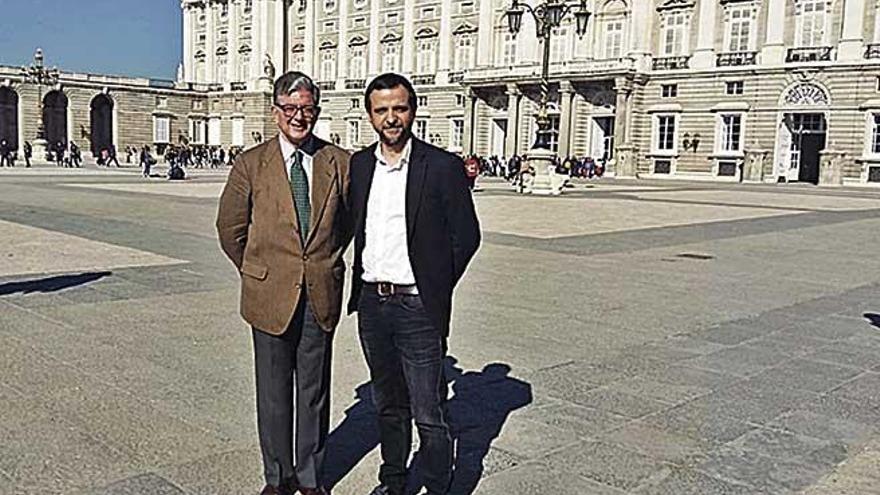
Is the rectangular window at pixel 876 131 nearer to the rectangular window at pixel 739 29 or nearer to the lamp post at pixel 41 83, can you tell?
the rectangular window at pixel 739 29

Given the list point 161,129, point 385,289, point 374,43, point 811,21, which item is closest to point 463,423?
point 385,289

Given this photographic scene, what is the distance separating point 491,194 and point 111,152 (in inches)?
1626

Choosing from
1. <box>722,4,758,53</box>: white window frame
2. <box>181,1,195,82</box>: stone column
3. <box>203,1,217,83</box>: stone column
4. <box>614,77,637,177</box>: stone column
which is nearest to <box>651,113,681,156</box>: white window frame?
<box>614,77,637,177</box>: stone column

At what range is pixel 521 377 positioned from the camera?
20.1 ft

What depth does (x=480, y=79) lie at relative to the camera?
58.7 m

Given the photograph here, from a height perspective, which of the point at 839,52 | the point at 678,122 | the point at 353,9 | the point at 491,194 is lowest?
the point at 491,194

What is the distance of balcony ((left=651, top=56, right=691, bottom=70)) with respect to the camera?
51.6 metres

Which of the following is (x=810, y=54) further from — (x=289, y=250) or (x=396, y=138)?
(x=289, y=250)

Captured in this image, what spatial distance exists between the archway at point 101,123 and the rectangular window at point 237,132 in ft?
33.9

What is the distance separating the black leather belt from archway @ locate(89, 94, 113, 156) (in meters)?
75.5

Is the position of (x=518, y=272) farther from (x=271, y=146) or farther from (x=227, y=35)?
(x=227, y=35)

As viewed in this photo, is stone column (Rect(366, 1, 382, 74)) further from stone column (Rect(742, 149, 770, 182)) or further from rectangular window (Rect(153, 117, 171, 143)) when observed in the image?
stone column (Rect(742, 149, 770, 182))

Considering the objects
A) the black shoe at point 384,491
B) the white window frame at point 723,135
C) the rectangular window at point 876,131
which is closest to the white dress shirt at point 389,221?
the black shoe at point 384,491

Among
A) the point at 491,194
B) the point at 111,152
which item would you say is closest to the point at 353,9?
the point at 111,152
